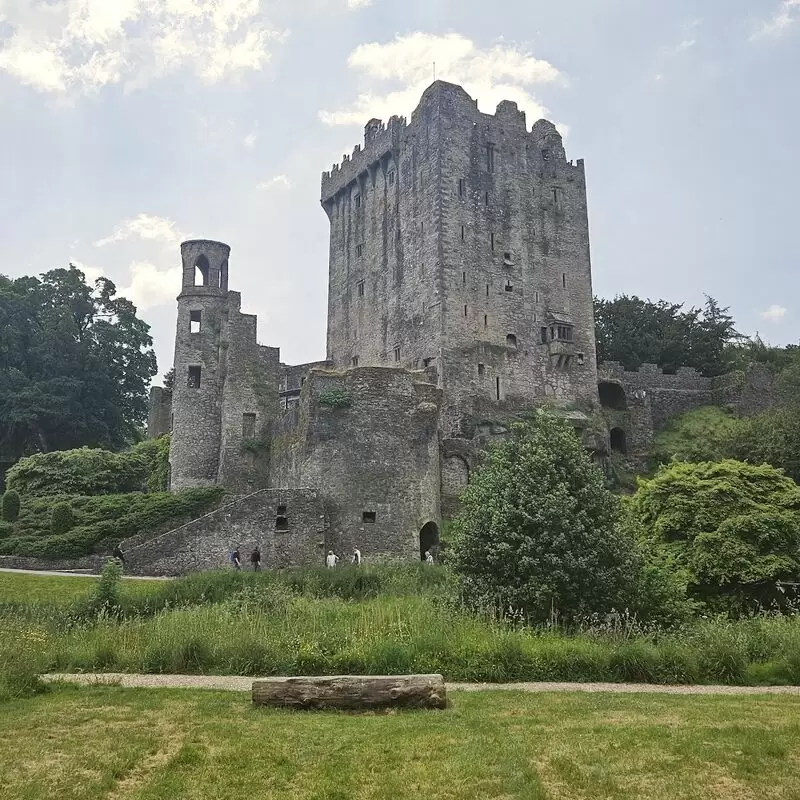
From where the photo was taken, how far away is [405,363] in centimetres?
4584

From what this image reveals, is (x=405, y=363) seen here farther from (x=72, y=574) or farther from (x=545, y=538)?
(x=545, y=538)

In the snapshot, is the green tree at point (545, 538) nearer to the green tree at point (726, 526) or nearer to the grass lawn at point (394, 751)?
the green tree at point (726, 526)

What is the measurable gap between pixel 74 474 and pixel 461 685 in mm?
26877

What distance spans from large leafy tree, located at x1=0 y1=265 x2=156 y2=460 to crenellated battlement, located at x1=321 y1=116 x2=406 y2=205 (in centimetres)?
1442

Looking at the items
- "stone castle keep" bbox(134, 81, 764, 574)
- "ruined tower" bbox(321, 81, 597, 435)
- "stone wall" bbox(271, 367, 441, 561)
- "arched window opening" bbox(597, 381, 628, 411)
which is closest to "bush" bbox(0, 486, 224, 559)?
"stone castle keep" bbox(134, 81, 764, 574)

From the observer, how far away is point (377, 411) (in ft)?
101

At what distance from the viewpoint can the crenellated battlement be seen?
49953mm

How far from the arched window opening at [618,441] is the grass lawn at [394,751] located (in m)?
36.7

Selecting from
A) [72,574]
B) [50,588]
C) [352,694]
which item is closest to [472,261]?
[72,574]

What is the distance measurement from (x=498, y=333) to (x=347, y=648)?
3352cm

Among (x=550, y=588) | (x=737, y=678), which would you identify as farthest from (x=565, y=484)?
(x=737, y=678)

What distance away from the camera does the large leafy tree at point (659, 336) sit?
55.8 meters

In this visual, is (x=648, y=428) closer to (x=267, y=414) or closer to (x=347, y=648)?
(x=267, y=414)

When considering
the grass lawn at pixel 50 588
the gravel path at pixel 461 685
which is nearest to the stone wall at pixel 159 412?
the grass lawn at pixel 50 588
